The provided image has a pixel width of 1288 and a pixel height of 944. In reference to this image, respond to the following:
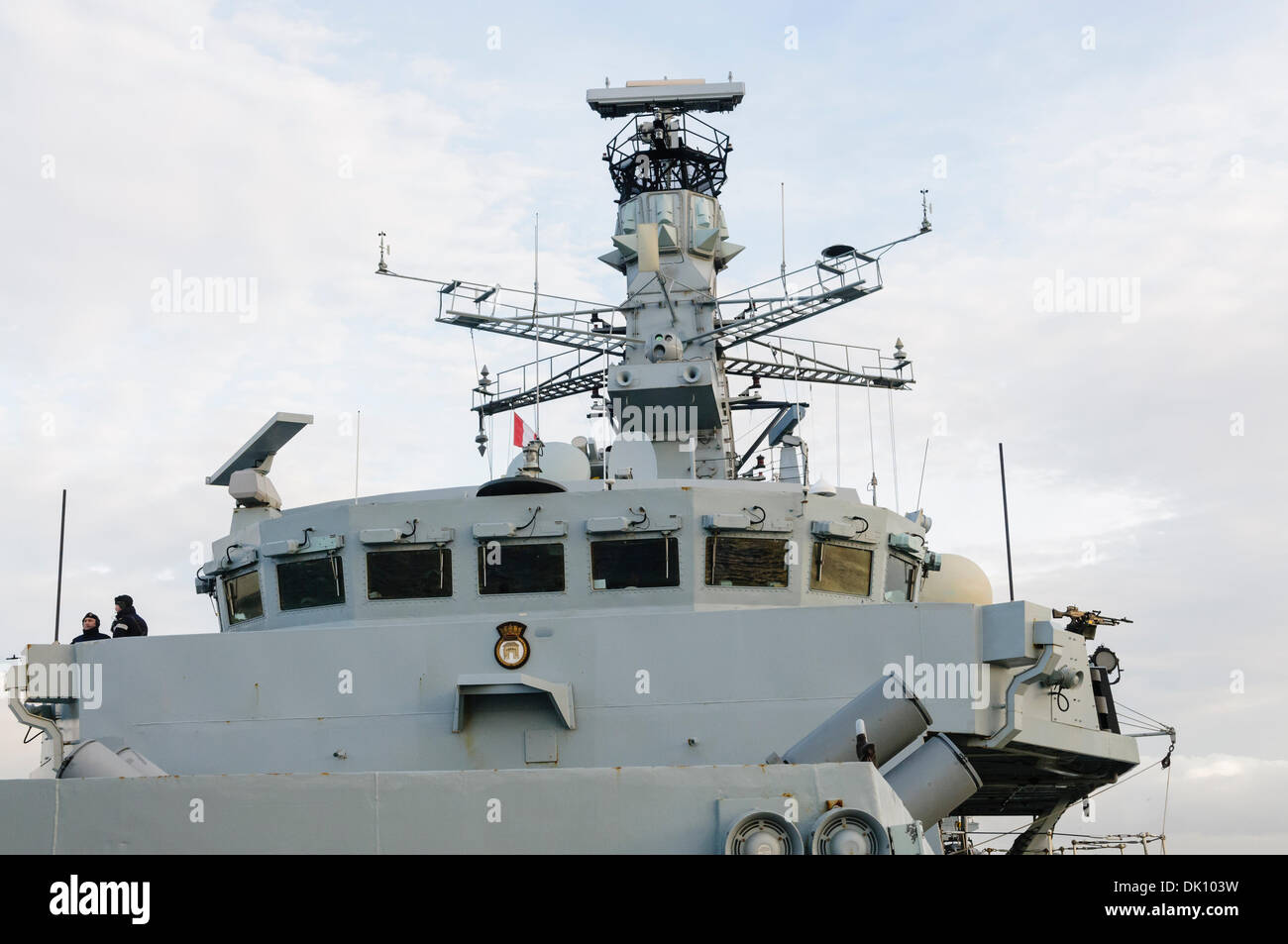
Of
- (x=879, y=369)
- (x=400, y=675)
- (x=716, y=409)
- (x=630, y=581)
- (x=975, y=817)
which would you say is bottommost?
(x=975, y=817)

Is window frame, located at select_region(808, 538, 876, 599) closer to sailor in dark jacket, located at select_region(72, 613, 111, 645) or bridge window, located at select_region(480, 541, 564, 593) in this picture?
bridge window, located at select_region(480, 541, 564, 593)

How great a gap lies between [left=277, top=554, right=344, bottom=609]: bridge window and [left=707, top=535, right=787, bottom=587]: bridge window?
341cm

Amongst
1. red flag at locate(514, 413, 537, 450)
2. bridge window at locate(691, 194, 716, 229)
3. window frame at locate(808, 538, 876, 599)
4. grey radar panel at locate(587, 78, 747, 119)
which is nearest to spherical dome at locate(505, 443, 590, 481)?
red flag at locate(514, 413, 537, 450)

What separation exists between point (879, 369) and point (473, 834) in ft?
54.9

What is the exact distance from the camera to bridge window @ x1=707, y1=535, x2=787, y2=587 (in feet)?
40.9

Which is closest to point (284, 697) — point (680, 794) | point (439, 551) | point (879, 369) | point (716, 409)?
point (439, 551)

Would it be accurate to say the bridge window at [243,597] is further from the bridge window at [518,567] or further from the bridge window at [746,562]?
the bridge window at [746,562]

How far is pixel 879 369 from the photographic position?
2297cm

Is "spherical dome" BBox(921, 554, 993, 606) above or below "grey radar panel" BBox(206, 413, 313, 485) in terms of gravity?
below

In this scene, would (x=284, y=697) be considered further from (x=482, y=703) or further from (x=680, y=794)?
(x=680, y=794)

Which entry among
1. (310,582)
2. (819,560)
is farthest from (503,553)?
(819,560)

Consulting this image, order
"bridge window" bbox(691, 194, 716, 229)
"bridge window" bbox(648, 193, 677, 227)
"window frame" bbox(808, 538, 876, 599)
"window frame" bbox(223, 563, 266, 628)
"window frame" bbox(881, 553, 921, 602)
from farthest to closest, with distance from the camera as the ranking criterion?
"bridge window" bbox(691, 194, 716, 229) → "bridge window" bbox(648, 193, 677, 227) → "window frame" bbox(881, 553, 921, 602) → "window frame" bbox(223, 563, 266, 628) → "window frame" bbox(808, 538, 876, 599)

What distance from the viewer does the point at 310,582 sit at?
42.3 ft

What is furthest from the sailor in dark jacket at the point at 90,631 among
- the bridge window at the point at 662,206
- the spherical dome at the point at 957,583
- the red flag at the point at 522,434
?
the bridge window at the point at 662,206
